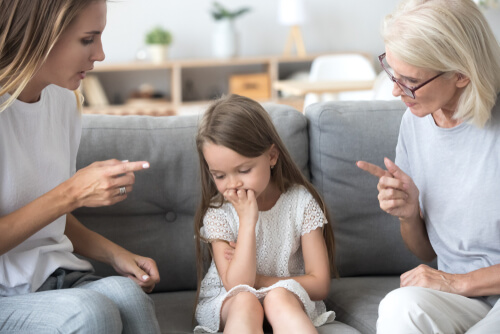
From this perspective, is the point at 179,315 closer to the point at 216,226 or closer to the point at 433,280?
the point at 216,226

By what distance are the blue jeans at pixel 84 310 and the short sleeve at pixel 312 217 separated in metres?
0.51

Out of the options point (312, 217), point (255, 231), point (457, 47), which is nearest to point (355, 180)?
point (312, 217)

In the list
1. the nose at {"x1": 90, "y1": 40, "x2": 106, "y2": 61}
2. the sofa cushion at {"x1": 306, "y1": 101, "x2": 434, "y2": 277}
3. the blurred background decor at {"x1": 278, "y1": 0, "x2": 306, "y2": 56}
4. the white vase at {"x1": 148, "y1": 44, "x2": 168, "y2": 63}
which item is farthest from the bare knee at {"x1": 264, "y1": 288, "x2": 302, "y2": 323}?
the blurred background decor at {"x1": 278, "y1": 0, "x2": 306, "y2": 56}

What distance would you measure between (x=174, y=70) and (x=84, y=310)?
4412 mm

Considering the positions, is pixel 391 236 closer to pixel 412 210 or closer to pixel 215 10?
pixel 412 210

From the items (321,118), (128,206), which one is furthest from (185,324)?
(321,118)

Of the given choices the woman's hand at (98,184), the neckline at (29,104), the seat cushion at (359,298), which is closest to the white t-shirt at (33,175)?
the neckline at (29,104)

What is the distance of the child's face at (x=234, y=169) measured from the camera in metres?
1.81

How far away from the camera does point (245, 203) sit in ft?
5.99

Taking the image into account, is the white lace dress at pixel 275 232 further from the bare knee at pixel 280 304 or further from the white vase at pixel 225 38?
the white vase at pixel 225 38

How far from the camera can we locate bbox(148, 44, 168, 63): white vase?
573cm

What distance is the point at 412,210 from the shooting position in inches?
69.6

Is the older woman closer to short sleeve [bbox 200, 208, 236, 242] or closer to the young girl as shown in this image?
the young girl

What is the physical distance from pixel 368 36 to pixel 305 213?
4627 millimetres
